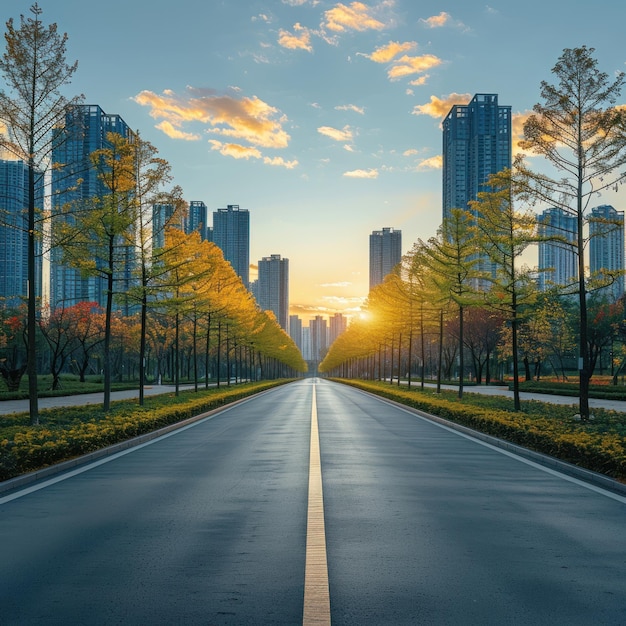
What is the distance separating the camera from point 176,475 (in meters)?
10.1

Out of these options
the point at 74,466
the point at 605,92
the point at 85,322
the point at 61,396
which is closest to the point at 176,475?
the point at 74,466

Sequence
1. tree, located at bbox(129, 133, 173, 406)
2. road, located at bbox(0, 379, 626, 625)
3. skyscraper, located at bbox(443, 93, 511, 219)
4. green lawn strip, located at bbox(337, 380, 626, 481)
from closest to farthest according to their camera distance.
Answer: road, located at bbox(0, 379, 626, 625) → green lawn strip, located at bbox(337, 380, 626, 481) → tree, located at bbox(129, 133, 173, 406) → skyscraper, located at bbox(443, 93, 511, 219)

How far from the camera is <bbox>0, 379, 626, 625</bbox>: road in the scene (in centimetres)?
446

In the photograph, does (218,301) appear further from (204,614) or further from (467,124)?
(467,124)

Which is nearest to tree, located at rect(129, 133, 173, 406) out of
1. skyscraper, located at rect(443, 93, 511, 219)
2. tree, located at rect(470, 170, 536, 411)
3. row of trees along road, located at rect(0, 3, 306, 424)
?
row of trees along road, located at rect(0, 3, 306, 424)

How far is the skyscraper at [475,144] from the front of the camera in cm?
13562

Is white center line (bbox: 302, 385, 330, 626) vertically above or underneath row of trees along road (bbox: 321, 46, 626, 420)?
underneath

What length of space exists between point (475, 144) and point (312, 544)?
140823 millimetres

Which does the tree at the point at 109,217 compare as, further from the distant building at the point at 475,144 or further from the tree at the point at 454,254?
the distant building at the point at 475,144

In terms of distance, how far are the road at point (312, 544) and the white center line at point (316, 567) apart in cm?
2

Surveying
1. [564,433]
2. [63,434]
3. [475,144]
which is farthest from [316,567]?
[475,144]

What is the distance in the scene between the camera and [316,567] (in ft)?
17.4

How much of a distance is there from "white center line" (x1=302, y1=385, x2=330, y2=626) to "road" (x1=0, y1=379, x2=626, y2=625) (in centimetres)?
2

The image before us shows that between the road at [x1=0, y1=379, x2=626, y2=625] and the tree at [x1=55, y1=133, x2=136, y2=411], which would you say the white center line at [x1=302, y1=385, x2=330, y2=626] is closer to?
the road at [x1=0, y1=379, x2=626, y2=625]
